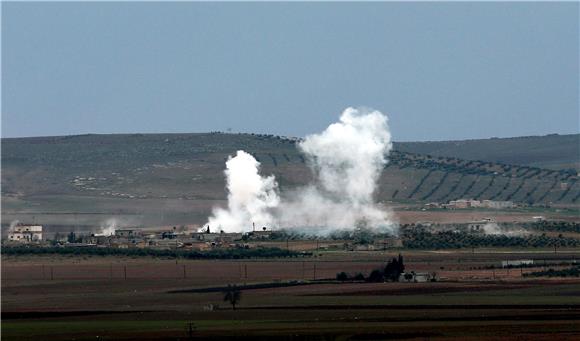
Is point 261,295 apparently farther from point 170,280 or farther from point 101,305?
point 170,280

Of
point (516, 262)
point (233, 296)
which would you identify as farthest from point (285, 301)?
point (516, 262)

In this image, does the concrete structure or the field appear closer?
the field

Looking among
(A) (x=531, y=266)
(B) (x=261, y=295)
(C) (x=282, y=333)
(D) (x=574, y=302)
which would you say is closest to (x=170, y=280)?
(B) (x=261, y=295)

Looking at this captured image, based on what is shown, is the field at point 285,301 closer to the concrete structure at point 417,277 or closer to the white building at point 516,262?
the white building at point 516,262

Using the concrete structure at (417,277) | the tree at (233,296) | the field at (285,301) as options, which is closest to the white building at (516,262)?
the field at (285,301)

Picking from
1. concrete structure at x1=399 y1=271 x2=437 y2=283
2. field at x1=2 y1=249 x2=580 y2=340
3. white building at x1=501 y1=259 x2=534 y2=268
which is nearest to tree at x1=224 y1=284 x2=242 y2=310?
field at x1=2 y1=249 x2=580 y2=340

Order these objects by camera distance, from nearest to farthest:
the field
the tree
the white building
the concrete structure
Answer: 1. the field
2. the tree
3. the concrete structure
4. the white building

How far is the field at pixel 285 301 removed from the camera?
102000mm

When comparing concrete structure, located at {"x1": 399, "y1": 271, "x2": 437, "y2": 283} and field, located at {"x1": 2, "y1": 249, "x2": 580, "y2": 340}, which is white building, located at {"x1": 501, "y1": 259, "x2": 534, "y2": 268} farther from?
concrete structure, located at {"x1": 399, "y1": 271, "x2": 437, "y2": 283}

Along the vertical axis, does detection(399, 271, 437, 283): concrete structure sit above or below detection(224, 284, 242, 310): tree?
above

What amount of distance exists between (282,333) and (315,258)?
82809 mm

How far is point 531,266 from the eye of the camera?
162750 millimetres

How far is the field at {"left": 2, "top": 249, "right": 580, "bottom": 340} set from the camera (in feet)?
335

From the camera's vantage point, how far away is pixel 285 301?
12600 cm
